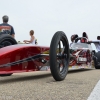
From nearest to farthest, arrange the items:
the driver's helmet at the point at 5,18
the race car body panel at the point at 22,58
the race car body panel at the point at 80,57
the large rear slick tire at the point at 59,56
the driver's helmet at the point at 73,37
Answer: the race car body panel at the point at 22,58, the large rear slick tire at the point at 59,56, the driver's helmet at the point at 5,18, the race car body panel at the point at 80,57, the driver's helmet at the point at 73,37

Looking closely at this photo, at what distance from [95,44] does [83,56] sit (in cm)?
263

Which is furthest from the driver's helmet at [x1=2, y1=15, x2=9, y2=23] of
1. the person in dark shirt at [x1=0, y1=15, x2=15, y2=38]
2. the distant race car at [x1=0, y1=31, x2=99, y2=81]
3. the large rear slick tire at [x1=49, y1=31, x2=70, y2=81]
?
the large rear slick tire at [x1=49, y1=31, x2=70, y2=81]

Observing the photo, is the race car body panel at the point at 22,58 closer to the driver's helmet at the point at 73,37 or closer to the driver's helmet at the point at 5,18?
the driver's helmet at the point at 5,18

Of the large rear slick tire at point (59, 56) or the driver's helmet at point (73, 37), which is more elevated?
the driver's helmet at point (73, 37)

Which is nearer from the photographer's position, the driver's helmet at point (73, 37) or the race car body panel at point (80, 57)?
the race car body panel at point (80, 57)

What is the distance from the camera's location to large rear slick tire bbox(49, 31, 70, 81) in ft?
16.9

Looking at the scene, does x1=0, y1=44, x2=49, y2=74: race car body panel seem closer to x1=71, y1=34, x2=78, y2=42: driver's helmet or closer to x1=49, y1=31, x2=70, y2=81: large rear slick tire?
x1=49, y1=31, x2=70, y2=81: large rear slick tire

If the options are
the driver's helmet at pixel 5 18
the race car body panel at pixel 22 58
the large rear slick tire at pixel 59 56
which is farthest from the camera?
the driver's helmet at pixel 5 18

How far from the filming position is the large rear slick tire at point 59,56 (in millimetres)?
5160

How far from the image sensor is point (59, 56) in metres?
5.69

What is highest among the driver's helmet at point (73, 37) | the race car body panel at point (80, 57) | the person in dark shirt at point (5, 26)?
the person in dark shirt at point (5, 26)

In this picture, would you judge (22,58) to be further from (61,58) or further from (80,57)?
(80,57)

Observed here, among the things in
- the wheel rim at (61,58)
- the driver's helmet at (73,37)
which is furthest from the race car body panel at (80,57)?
the wheel rim at (61,58)

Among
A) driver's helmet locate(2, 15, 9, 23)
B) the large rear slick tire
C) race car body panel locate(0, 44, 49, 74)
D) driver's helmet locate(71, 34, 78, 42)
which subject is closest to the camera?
race car body panel locate(0, 44, 49, 74)
